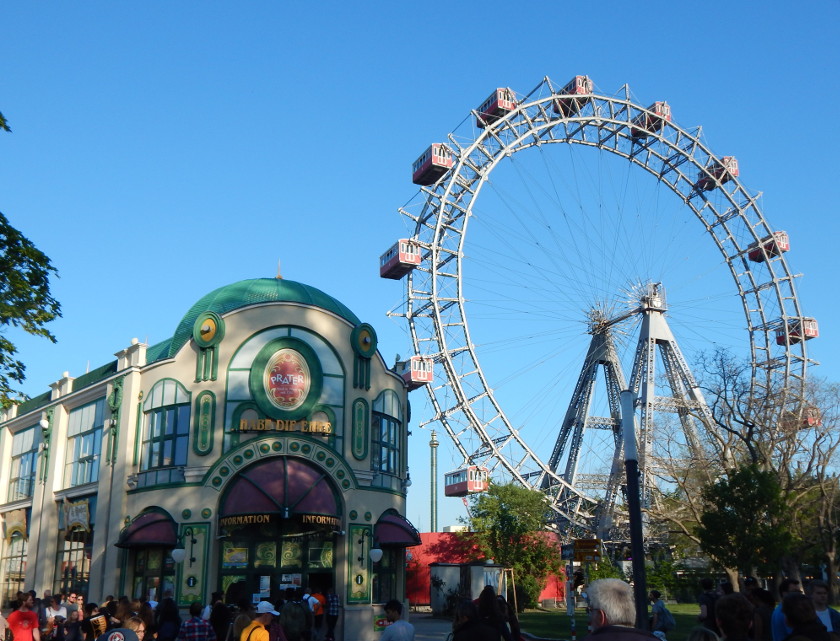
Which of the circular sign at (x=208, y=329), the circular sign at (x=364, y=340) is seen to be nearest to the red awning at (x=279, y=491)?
the circular sign at (x=208, y=329)

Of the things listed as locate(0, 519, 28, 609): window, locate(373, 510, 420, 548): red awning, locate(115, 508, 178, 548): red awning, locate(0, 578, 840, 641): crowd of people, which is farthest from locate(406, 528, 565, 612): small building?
locate(0, 578, 840, 641): crowd of people

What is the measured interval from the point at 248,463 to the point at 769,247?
40.8 meters

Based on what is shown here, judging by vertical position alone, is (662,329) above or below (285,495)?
above

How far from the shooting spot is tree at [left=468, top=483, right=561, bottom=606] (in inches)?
1892

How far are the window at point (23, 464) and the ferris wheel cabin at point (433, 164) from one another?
2263 cm

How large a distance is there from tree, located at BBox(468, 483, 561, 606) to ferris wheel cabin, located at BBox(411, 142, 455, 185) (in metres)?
17.3

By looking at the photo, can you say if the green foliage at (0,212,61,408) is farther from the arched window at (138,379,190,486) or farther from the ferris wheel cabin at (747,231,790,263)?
the ferris wheel cabin at (747,231,790,263)

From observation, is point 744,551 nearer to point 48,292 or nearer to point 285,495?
point 285,495

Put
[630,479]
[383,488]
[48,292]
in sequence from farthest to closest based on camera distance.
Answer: [383,488] < [48,292] < [630,479]

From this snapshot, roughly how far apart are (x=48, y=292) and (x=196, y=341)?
1096cm

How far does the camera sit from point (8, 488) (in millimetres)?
42031

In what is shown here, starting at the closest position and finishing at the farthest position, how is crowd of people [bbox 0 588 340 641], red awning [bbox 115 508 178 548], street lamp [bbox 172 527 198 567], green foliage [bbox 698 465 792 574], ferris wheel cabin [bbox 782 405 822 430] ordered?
crowd of people [bbox 0 588 340 641] < street lamp [bbox 172 527 198 567] < red awning [bbox 115 508 178 548] < green foliage [bbox 698 465 792 574] < ferris wheel cabin [bbox 782 405 822 430]

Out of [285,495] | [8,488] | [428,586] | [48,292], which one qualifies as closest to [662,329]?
[428,586]

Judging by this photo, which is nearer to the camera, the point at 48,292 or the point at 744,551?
the point at 48,292
